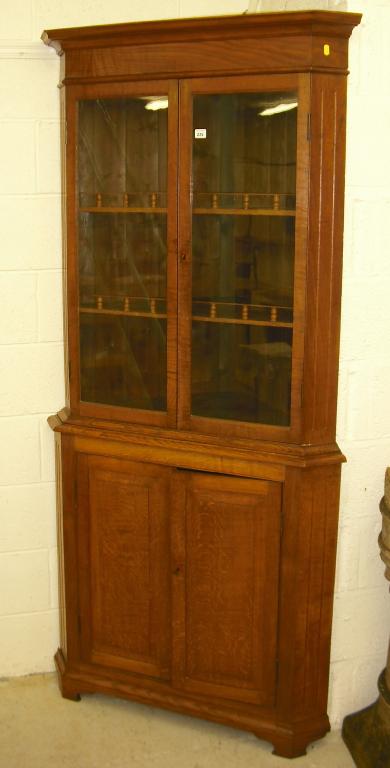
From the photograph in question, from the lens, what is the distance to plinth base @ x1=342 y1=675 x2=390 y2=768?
2529 mm

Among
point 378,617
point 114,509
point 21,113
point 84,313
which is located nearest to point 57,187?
point 21,113

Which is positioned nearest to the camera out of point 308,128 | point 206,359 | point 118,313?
point 308,128

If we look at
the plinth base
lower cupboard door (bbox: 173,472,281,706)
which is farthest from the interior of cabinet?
the plinth base

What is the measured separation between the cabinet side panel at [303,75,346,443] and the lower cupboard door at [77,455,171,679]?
52cm

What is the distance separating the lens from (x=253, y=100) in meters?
2.34

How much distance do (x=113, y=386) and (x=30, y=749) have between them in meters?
1.16

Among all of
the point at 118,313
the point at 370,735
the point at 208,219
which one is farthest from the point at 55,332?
the point at 370,735

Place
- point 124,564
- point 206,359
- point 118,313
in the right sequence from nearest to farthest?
point 206,359
point 118,313
point 124,564

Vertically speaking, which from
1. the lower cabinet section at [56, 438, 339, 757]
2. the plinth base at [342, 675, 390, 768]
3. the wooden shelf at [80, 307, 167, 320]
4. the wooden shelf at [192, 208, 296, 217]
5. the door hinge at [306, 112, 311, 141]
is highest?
the door hinge at [306, 112, 311, 141]

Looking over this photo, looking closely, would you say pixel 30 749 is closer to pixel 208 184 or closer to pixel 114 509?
pixel 114 509

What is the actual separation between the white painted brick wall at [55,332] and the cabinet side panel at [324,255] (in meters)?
0.06

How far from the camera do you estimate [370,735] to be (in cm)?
260

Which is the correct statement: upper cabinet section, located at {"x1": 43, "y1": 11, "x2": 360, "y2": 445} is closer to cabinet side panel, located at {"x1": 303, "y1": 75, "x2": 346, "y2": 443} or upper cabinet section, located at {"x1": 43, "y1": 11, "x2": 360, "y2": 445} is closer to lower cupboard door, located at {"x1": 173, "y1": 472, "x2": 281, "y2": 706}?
cabinet side panel, located at {"x1": 303, "y1": 75, "x2": 346, "y2": 443}

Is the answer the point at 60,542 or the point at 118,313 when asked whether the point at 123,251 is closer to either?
the point at 118,313
